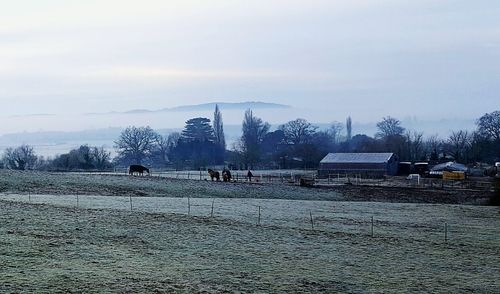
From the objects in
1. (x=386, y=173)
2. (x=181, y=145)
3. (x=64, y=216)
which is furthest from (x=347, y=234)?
(x=181, y=145)

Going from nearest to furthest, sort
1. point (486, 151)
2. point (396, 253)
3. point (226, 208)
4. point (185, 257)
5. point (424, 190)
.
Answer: point (185, 257) < point (396, 253) < point (226, 208) < point (424, 190) < point (486, 151)

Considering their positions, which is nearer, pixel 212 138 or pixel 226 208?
pixel 226 208

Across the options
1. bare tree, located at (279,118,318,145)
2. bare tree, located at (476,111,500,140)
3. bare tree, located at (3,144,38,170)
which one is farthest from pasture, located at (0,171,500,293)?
bare tree, located at (279,118,318,145)

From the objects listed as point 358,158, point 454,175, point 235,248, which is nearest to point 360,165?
point 358,158

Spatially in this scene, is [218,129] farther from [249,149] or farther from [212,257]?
[212,257]

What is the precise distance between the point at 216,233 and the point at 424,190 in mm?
40665

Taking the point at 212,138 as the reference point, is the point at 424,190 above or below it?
below

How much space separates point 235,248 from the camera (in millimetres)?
25266

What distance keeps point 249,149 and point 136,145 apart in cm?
3505

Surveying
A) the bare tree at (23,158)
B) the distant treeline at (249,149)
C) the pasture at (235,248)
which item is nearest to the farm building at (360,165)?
the distant treeline at (249,149)

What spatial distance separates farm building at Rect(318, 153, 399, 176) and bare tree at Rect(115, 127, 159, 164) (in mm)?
64818

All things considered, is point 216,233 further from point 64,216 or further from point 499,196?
point 499,196

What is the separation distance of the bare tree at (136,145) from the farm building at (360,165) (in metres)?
64.8

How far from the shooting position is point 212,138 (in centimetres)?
16825
